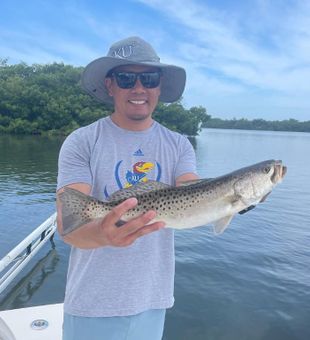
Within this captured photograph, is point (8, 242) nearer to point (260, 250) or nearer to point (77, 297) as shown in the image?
point (260, 250)

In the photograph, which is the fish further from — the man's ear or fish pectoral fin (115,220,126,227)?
the man's ear

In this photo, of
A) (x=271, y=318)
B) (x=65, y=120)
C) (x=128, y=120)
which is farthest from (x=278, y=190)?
(x=65, y=120)

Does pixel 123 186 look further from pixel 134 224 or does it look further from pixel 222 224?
pixel 222 224

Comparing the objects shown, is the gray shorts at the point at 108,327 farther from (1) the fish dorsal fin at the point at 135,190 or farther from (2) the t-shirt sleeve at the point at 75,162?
(2) the t-shirt sleeve at the point at 75,162

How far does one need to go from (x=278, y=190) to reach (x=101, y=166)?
86.0ft

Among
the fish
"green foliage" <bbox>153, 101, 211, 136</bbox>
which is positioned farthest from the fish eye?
"green foliage" <bbox>153, 101, 211, 136</bbox>

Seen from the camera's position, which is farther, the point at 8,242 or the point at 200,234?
the point at 200,234

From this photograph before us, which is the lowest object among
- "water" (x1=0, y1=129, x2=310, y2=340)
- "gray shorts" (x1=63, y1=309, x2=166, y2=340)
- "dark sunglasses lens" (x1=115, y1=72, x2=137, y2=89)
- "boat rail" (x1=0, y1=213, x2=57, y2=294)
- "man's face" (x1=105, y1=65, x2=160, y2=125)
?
"water" (x1=0, y1=129, x2=310, y2=340)

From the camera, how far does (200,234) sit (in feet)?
51.6

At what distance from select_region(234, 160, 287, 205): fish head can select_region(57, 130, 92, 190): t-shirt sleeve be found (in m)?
1.29

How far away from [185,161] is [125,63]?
0.99 meters

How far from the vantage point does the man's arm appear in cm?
264

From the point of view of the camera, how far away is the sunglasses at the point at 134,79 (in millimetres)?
3329

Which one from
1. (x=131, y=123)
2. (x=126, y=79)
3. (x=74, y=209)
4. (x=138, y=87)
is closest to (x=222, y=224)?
(x=131, y=123)
